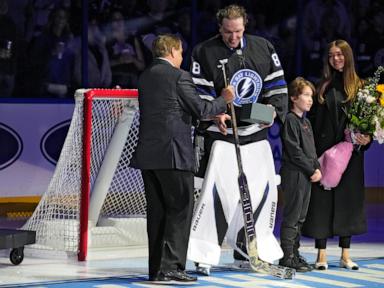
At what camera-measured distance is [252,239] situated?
8461 mm

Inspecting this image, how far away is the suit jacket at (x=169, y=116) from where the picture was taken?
803 cm

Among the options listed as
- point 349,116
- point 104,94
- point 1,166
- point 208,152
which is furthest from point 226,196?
point 1,166

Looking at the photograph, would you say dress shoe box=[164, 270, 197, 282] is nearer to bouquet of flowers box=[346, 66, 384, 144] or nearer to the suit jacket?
the suit jacket

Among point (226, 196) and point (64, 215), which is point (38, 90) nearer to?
point (64, 215)

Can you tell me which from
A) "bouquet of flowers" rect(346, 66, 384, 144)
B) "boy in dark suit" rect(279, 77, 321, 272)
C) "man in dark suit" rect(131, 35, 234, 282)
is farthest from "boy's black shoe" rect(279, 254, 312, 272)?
"bouquet of flowers" rect(346, 66, 384, 144)

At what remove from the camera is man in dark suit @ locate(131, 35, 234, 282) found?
8.04 meters

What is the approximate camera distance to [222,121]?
8.30 m

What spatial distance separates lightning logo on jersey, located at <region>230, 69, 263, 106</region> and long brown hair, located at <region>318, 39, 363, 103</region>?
0.60 meters

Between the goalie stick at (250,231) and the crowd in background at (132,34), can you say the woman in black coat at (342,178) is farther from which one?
the crowd in background at (132,34)

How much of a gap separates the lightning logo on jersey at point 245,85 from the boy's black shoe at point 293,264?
1.07 metres

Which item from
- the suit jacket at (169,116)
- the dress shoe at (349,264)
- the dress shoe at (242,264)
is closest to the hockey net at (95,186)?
the dress shoe at (242,264)

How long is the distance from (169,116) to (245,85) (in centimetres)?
68

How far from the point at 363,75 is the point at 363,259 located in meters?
5.39

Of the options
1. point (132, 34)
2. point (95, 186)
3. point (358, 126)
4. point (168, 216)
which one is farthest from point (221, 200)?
point (132, 34)
